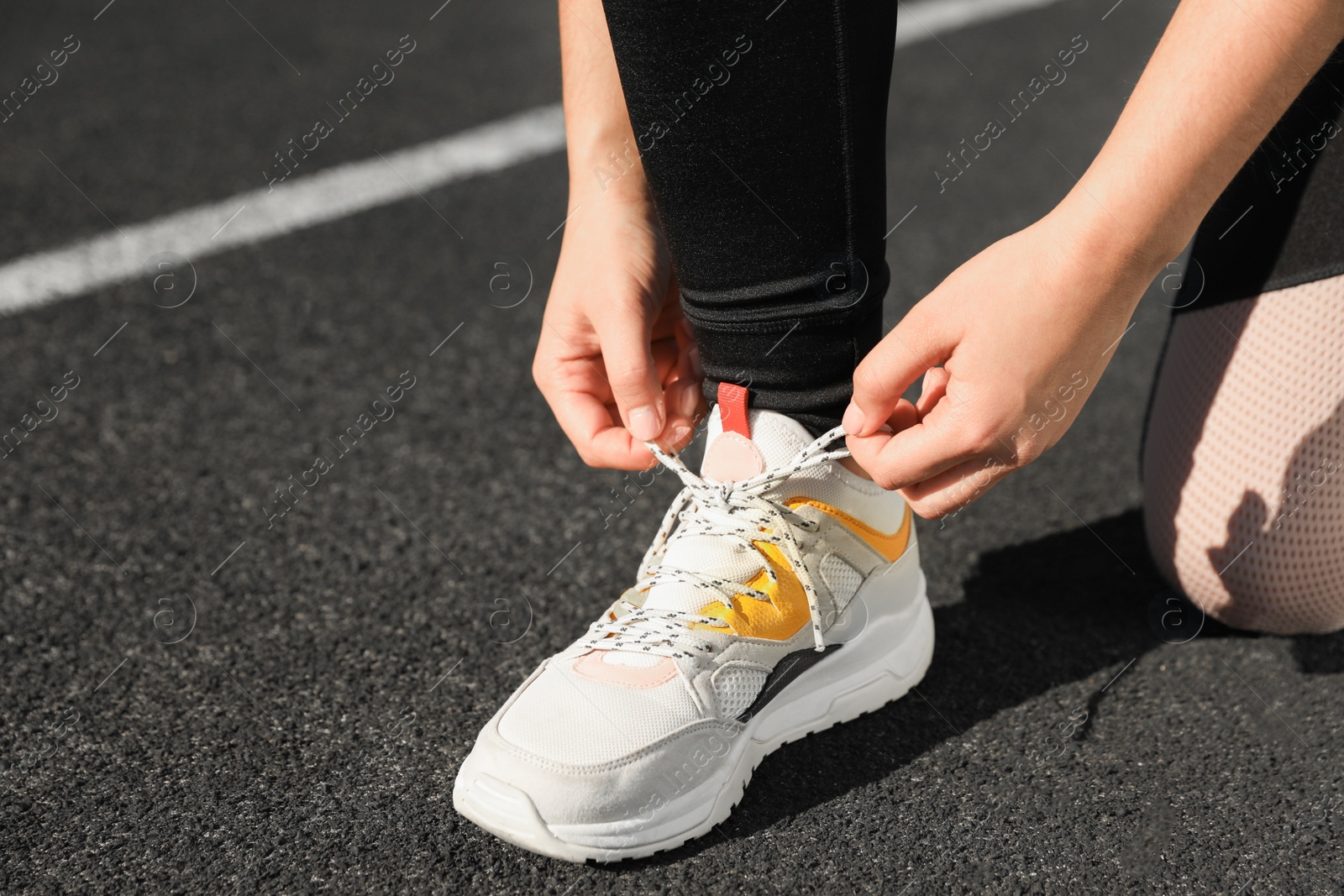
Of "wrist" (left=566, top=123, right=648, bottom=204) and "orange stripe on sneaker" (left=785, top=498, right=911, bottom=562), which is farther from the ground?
"wrist" (left=566, top=123, right=648, bottom=204)

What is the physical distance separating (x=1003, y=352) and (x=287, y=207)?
6.06ft

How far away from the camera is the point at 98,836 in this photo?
39.6 inches

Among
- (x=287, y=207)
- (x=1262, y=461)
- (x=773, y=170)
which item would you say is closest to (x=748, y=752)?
(x=773, y=170)

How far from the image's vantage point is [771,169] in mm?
985

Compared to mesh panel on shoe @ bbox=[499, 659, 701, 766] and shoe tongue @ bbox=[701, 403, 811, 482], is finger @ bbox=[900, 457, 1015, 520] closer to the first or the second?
shoe tongue @ bbox=[701, 403, 811, 482]

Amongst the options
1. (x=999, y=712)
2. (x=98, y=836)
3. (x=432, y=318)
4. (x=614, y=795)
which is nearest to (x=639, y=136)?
(x=614, y=795)

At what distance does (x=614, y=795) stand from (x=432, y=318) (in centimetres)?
126

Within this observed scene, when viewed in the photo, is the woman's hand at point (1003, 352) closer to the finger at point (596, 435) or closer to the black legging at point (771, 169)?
the black legging at point (771, 169)

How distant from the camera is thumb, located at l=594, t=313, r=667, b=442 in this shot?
1.06m

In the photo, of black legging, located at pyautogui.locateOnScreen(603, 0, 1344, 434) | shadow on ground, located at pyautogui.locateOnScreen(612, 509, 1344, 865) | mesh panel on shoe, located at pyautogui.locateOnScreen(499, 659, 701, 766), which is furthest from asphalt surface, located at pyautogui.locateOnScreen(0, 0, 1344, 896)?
black legging, located at pyautogui.locateOnScreen(603, 0, 1344, 434)

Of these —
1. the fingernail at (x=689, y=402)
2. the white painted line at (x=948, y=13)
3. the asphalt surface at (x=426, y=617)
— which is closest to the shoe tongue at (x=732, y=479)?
the fingernail at (x=689, y=402)

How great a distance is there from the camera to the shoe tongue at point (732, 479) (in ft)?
3.48

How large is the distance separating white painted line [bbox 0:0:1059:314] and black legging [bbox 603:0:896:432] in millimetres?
1455

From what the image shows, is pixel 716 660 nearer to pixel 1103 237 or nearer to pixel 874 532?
pixel 874 532
